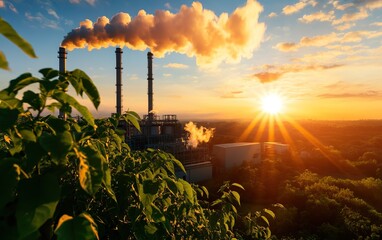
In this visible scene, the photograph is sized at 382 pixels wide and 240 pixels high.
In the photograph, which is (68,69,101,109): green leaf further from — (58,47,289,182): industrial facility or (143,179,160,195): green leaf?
(58,47,289,182): industrial facility

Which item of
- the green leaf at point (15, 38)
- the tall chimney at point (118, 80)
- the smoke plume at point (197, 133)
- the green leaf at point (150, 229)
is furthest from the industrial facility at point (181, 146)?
the green leaf at point (15, 38)

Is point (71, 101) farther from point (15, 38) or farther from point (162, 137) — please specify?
point (162, 137)

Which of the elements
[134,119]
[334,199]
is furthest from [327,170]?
[134,119]

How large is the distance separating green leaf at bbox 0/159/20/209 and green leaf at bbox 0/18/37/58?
16.4 inches

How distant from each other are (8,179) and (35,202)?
14 centimetres

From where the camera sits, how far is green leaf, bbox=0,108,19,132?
0.92 metres

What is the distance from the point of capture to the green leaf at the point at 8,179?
0.89 meters

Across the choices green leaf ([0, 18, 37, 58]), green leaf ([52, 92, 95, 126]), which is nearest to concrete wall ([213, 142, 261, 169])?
green leaf ([52, 92, 95, 126])

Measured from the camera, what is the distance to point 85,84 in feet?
3.72

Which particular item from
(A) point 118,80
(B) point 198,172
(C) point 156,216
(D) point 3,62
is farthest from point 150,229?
(A) point 118,80

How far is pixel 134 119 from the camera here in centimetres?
207

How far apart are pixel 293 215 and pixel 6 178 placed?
1626 centimetres

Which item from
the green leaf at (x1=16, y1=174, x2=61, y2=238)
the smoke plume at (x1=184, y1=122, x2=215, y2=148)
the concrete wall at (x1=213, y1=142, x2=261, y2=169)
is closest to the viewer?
the green leaf at (x1=16, y1=174, x2=61, y2=238)

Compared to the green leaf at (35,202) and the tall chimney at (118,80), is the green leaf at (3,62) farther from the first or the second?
the tall chimney at (118,80)
